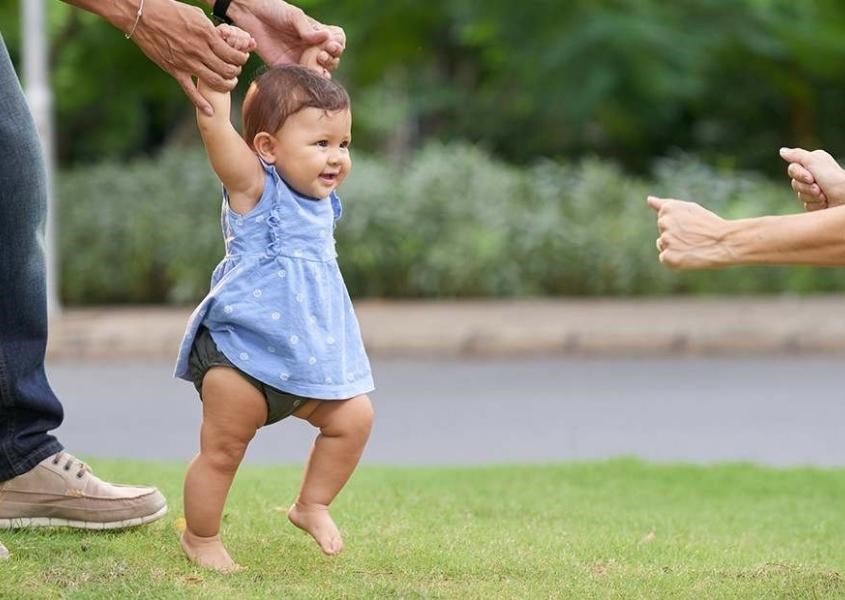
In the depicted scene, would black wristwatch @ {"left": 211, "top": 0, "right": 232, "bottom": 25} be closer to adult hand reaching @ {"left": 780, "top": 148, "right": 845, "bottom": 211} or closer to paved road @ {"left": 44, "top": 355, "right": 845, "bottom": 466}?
adult hand reaching @ {"left": 780, "top": 148, "right": 845, "bottom": 211}

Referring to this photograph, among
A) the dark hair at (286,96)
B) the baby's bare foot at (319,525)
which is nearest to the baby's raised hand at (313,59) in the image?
the dark hair at (286,96)

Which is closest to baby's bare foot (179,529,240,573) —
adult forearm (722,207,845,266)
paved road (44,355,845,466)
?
adult forearm (722,207,845,266)

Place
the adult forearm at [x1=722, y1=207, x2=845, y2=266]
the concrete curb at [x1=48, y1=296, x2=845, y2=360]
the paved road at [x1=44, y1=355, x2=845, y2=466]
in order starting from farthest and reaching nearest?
the concrete curb at [x1=48, y1=296, x2=845, y2=360], the paved road at [x1=44, y1=355, x2=845, y2=466], the adult forearm at [x1=722, y1=207, x2=845, y2=266]

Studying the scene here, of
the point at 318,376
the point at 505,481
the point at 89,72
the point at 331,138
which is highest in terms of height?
the point at 89,72

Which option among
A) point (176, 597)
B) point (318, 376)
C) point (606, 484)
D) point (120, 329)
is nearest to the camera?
point (176, 597)

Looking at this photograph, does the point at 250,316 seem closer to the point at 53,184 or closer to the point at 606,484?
the point at 606,484

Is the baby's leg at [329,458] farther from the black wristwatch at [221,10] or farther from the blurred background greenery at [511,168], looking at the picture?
the blurred background greenery at [511,168]

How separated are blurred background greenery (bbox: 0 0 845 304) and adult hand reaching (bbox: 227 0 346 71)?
29.8 feet

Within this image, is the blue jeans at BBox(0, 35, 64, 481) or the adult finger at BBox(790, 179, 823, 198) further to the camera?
the blue jeans at BBox(0, 35, 64, 481)

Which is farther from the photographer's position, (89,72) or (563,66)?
(89,72)

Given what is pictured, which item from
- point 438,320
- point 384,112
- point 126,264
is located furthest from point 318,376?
point 384,112

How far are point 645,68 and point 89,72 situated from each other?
606 centimetres

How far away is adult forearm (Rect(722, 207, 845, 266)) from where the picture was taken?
314 cm

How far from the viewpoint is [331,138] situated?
353cm
